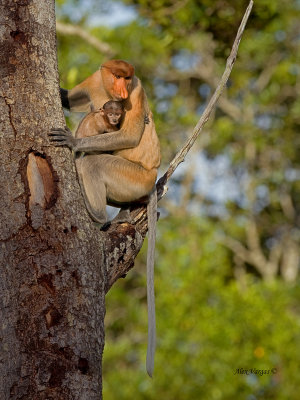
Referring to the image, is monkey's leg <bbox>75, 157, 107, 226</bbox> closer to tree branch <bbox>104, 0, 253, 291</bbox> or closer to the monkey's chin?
tree branch <bbox>104, 0, 253, 291</bbox>

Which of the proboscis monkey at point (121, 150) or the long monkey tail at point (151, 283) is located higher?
the proboscis monkey at point (121, 150)

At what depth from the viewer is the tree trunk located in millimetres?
2336

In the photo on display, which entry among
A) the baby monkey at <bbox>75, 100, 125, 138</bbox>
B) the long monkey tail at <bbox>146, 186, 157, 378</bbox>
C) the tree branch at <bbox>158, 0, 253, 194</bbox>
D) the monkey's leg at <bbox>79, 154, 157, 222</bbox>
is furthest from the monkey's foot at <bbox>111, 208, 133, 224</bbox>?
the baby monkey at <bbox>75, 100, 125, 138</bbox>

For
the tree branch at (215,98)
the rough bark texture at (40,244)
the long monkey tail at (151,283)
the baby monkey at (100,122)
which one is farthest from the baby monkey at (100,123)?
the rough bark texture at (40,244)

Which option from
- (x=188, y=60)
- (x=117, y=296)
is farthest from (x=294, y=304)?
(x=188, y=60)

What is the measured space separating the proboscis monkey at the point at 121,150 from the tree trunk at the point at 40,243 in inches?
38.2

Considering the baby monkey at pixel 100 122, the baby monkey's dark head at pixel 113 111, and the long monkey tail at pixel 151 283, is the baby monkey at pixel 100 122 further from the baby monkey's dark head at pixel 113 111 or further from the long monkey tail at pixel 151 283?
the long monkey tail at pixel 151 283

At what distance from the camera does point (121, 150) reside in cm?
411

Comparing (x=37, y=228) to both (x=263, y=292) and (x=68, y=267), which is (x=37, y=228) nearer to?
(x=68, y=267)

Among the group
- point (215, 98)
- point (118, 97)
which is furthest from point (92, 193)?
point (215, 98)

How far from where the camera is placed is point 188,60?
1380cm

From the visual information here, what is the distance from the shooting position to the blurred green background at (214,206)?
24.1ft

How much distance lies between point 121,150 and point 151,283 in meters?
0.98

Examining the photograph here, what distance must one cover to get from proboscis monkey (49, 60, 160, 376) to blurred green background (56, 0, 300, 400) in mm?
959
